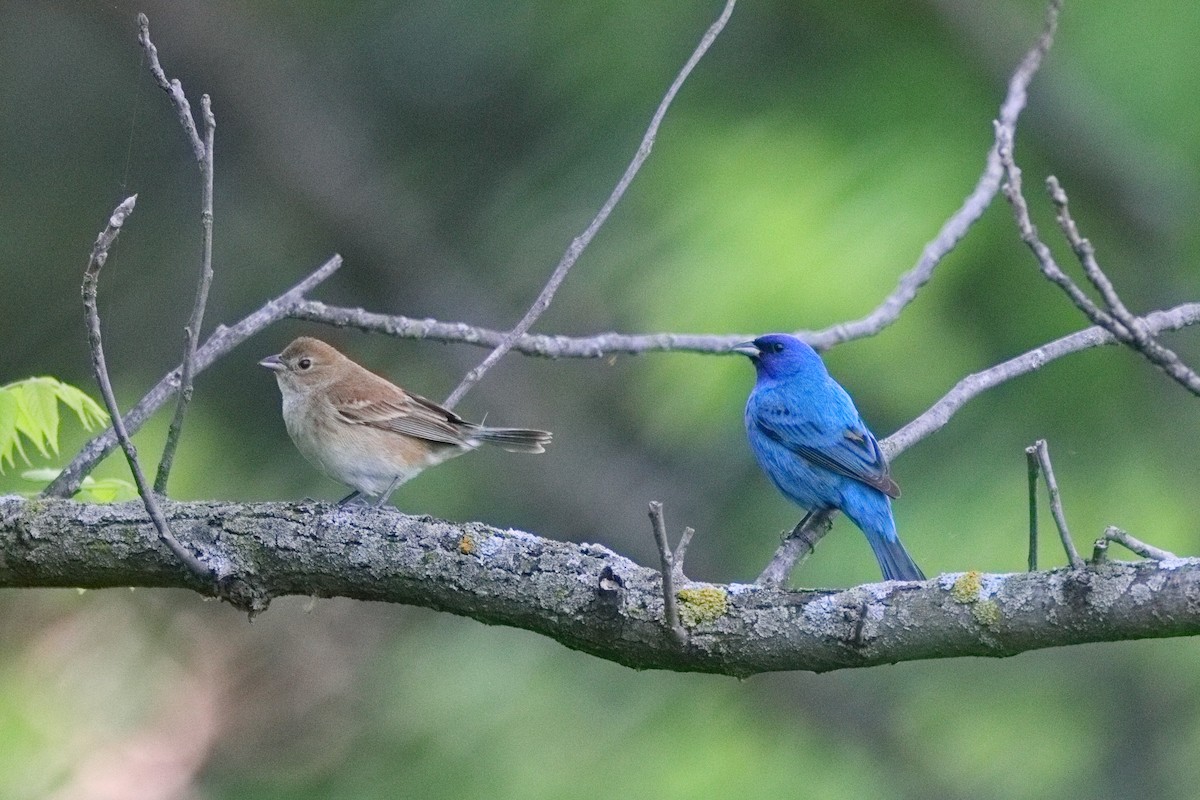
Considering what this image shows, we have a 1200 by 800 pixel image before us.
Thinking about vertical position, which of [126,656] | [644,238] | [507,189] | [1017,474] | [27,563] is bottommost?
[27,563]

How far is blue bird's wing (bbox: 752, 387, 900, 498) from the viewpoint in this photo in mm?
5355

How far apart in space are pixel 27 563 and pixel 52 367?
449cm

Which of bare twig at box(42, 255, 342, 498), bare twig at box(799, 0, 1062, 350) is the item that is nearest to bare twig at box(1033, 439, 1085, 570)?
bare twig at box(42, 255, 342, 498)

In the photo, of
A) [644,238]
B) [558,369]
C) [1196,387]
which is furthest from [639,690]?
[1196,387]

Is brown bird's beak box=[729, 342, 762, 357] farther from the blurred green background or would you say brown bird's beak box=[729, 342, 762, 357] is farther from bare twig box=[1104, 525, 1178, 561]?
bare twig box=[1104, 525, 1178, 561]

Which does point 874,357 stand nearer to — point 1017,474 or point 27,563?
point 1017,474

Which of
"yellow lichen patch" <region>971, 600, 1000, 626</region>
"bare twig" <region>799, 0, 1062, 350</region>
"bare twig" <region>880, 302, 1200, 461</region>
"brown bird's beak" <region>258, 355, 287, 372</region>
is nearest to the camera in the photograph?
"yellow lichen patch" <region>971, 600, 1000, 626</region>

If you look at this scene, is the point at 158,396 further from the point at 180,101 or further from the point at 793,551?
the point at 793,551

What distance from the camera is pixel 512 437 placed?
203 inches

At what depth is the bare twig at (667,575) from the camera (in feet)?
8.46

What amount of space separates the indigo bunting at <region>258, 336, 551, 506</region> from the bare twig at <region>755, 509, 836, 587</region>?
42.3 inches

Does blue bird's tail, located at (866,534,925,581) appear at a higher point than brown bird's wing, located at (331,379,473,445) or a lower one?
lower

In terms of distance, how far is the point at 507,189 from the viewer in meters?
8.37

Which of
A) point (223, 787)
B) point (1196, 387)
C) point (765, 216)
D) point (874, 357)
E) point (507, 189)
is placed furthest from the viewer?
point (507, 189)
